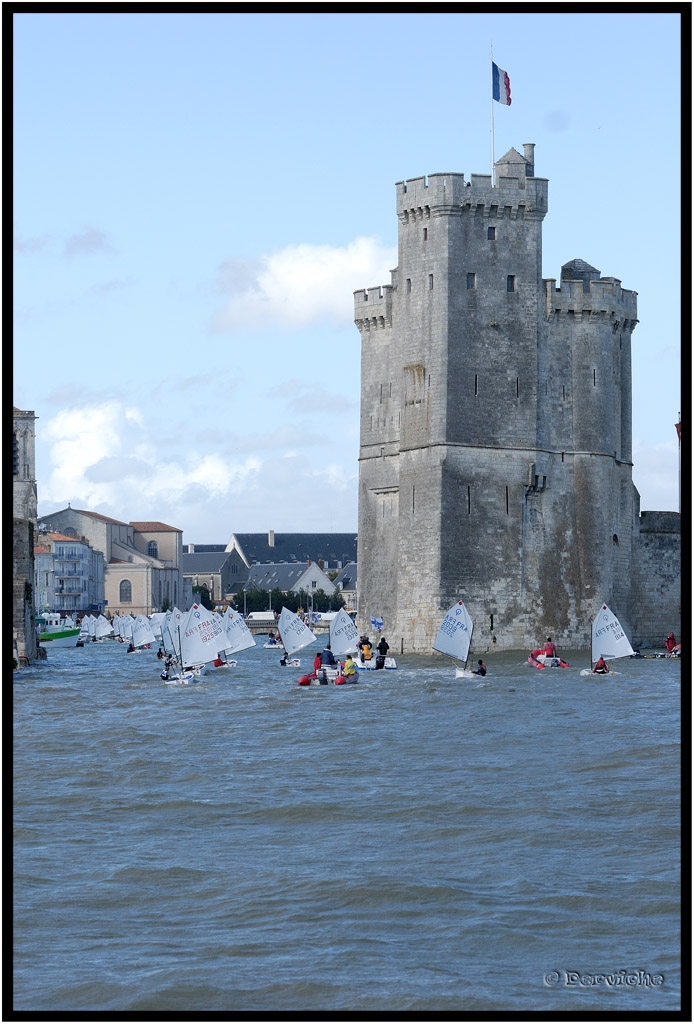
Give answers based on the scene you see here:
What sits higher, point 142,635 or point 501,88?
point 501,88

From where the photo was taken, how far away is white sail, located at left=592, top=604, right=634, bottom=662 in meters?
45.6

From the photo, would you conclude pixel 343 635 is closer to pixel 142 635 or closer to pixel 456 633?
pixel 456 633

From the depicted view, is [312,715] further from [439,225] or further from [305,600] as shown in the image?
[305,600]

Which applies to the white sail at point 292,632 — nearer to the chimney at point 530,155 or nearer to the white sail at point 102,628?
the chimney at point 530,155

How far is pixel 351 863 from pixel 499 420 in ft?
122

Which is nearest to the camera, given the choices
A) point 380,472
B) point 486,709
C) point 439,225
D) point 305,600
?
point 486,709

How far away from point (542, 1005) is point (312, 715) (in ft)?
75.1

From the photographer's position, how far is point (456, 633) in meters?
45.0

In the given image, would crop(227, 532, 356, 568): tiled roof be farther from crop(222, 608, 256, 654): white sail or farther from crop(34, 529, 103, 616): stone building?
crop(222, 608, 256, 654): white sail

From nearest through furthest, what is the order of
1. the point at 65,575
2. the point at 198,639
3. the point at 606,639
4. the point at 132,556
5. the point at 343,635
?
1. the point at 606,639
2. the point at 198,639
3. the point at 343,635
4. the point at 65,575
5. the point at 132,556

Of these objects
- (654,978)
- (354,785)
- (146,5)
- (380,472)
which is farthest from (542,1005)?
(380,472)

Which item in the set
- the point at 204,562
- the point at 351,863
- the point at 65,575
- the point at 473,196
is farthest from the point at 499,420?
the point at 204,562

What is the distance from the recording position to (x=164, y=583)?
145 metres

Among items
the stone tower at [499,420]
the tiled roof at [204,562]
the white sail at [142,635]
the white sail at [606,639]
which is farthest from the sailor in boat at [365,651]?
the tiled roof at [204,562]
